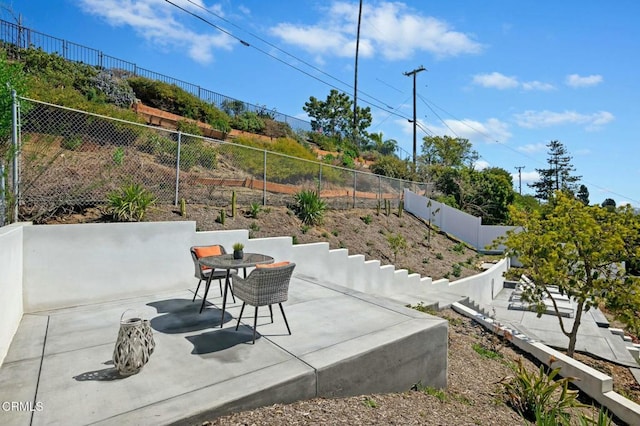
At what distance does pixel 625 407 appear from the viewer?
457 cm

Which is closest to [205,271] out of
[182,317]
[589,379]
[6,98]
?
[182,317]

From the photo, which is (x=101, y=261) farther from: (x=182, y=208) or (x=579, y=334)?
(x=579, y=334)

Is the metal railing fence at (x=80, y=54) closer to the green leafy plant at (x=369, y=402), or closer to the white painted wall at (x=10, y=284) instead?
the white painted wall at (x=10, y=284)

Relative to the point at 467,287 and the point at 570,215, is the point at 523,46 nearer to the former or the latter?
the point at 570,215

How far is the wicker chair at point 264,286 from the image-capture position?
11.8ft

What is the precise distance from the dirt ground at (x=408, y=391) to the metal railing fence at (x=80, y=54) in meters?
11.9

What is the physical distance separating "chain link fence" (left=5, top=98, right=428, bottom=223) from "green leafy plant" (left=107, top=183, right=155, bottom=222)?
0.34m

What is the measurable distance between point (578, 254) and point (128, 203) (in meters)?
8.81

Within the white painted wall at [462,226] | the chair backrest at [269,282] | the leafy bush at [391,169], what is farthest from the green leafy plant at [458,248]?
the chair backrest at [269,282]

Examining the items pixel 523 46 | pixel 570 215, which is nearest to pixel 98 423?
pixel 570 215

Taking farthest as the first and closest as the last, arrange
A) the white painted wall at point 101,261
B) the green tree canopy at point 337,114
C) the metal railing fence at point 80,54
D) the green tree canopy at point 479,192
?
the green tree canopy at point 337,114 → the green tree canopy at point 479,192 → the metal railing fence at point 80,54 → the white painted wall at point 101,261

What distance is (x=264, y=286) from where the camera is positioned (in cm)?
364

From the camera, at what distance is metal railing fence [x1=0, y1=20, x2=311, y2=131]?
41.8 feet

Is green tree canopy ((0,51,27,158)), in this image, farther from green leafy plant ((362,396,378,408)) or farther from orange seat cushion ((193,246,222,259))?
green leafy plant ((362,396,378,408))
